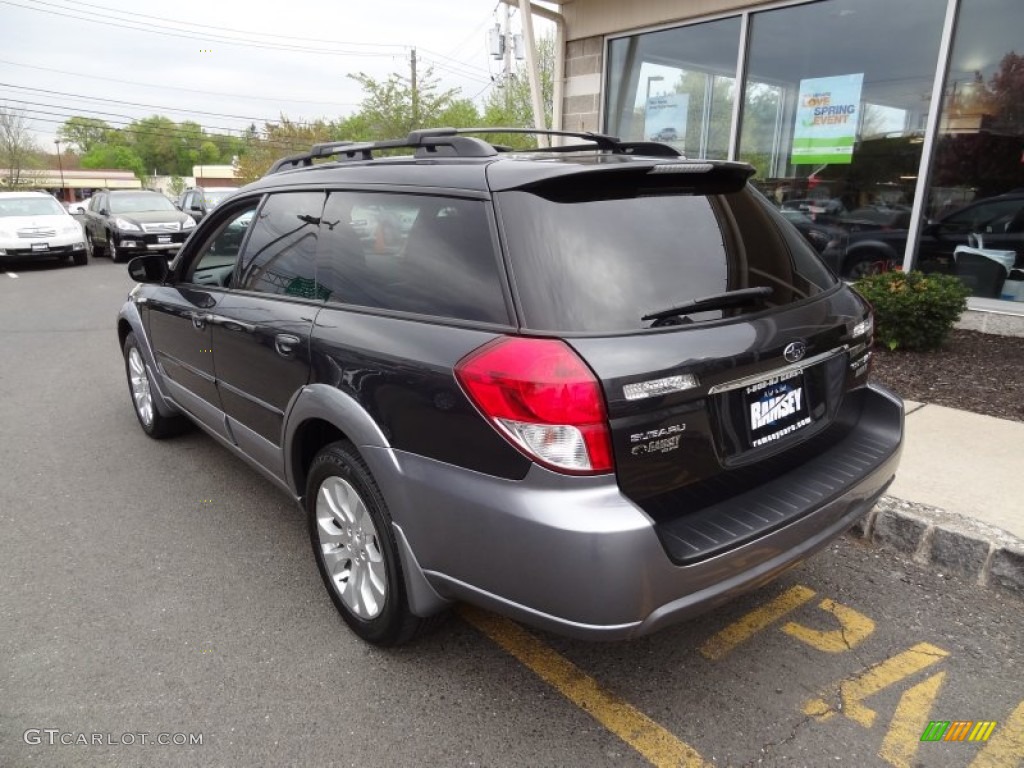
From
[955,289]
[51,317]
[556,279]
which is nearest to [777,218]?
[556,279]

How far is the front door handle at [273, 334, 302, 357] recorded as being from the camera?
279 centimetres

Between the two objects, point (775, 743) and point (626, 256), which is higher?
point (626, 256)

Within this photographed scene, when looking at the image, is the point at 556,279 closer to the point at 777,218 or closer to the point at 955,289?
the point at 777,218

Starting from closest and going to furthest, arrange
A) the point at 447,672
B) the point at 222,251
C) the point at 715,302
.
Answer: the point at 715,302, the point at 447,672, the point at 222,251

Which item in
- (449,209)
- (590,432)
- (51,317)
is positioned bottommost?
(51,317)

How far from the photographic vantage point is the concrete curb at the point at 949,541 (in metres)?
2.98

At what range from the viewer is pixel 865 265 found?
7605 mm

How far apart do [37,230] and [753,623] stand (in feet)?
54.4

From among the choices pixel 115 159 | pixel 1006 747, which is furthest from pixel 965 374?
pixel 115 159

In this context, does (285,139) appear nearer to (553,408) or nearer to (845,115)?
(845,115)

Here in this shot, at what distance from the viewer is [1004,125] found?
267 inches

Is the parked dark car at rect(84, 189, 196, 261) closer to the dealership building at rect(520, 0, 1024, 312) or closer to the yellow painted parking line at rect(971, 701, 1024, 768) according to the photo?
the dealership building at rect(520, 0, 1024, 312)

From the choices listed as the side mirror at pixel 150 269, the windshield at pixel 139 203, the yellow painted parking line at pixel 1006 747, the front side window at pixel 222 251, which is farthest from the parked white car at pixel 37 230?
the yellow painted parking line at pixel 1006 747

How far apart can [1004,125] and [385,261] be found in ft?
23.0
